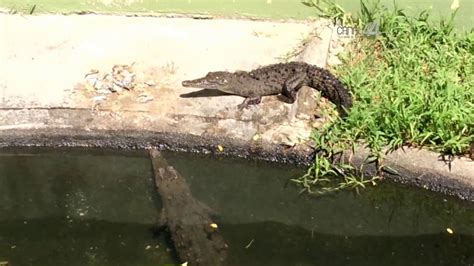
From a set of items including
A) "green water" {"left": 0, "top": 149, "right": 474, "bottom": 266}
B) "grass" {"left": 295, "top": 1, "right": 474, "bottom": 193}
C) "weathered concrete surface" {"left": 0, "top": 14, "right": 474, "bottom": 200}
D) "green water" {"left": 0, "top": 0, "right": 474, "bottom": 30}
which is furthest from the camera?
"green water" {"left": 0, "top": 0, "right": 474, "bottom": 30}

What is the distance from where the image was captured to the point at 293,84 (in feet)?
25.2

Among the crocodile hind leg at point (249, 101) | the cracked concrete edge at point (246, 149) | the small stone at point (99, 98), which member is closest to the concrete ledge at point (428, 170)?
the cracked concrete edge at point (246, 149)

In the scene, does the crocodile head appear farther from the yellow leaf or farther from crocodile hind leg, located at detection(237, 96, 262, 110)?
the yellow leaf

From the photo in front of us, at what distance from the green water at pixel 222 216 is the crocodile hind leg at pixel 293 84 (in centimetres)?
78

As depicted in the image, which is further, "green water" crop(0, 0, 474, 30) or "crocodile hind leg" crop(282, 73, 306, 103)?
"green water" crop(0, 0, 474, 30)

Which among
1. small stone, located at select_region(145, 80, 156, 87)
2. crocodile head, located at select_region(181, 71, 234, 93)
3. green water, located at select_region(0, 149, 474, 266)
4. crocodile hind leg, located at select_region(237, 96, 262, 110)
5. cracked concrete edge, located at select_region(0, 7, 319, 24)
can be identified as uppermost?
cracked concrete edge, located at select_region(0, 7, 319, 24)

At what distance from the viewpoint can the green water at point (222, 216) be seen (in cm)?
642

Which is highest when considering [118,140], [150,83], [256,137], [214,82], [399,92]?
[399,92]

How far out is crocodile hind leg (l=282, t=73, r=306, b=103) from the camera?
7676 millimetres

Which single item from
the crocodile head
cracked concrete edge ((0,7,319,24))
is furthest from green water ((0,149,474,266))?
cracked concrete edge ((0,7,319,24))

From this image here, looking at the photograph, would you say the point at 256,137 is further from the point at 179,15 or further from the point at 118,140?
the point at 179,15

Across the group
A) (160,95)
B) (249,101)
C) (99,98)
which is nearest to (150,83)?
(160,95)

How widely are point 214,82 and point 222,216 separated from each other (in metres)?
1.38

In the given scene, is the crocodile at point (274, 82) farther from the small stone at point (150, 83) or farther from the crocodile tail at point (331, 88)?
the small stone at point (150, 83)
